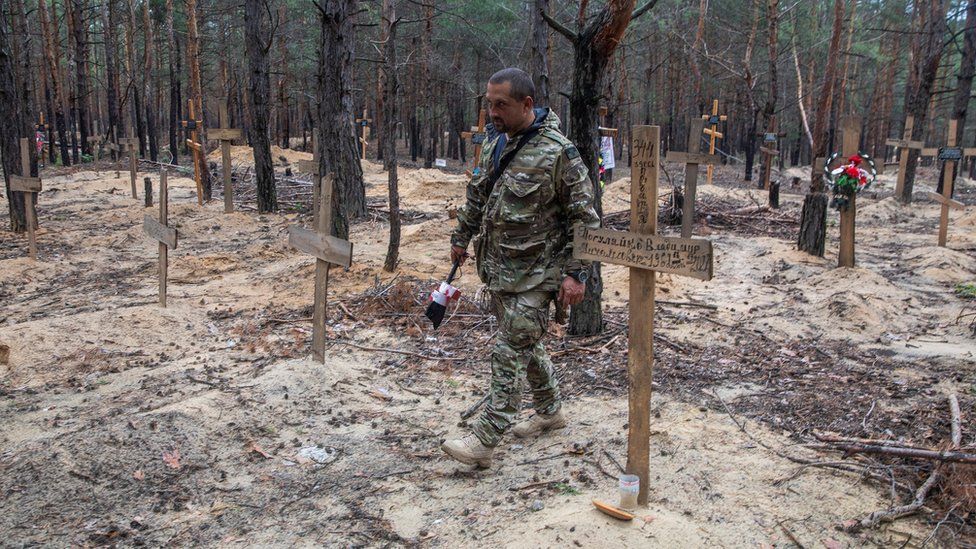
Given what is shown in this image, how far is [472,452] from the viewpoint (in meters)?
3.93

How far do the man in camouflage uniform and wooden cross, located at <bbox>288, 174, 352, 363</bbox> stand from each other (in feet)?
4.88

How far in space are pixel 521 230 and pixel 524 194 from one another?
0.20 m

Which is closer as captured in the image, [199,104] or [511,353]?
[511,353]

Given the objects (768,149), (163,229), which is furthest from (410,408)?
(768,149)

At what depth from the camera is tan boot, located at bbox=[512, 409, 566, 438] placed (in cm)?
438

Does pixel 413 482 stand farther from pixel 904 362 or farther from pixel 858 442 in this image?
pixel 904 362

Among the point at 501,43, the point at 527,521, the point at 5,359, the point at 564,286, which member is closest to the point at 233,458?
the point at 527,521

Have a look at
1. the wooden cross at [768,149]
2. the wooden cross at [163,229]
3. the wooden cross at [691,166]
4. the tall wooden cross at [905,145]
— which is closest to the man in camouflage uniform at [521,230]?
the wooden cross at [163,229]

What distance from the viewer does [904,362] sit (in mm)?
5543

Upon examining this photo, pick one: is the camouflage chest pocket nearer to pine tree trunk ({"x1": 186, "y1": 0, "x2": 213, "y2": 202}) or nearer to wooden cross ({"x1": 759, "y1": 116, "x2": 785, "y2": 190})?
pine tree trunk ({"x1": 186, "y1": 0, "x2": 213, "y2": 202})

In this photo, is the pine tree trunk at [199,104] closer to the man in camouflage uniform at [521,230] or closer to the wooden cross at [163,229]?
the wooden cross at [163,229]

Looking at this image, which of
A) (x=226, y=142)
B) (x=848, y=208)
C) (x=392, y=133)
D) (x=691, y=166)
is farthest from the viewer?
(x=226, y=142)

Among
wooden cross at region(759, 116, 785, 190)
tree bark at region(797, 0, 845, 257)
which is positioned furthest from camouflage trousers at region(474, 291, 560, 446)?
wooden cross at region(759, 116, 785, 190)

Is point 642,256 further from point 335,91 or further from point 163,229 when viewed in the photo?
point 335,91
